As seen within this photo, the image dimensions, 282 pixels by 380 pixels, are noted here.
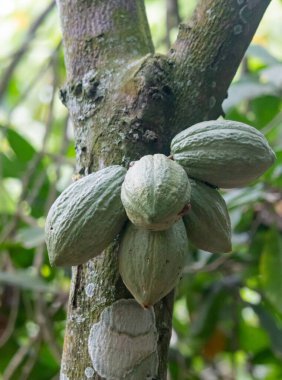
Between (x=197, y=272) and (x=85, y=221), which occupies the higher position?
(x=85, y=221)

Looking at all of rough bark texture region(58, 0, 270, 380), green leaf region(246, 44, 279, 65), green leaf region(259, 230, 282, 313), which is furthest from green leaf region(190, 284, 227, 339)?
rough bark texture region(58, 0, 270, 380)

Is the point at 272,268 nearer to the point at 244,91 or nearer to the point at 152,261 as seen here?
the point at 244,91

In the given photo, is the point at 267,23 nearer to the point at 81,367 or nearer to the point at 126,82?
the point at 126,82

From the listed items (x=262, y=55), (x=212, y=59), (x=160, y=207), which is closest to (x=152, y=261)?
(x=160, y=207)

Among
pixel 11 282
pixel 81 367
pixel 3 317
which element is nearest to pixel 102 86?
pixel 81 367

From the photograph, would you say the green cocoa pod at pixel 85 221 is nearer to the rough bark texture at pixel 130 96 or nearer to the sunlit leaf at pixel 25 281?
the rough bark texture at pixel 130 96

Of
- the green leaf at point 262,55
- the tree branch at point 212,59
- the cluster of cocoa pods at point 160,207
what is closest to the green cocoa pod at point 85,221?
the cluster of cocoa pods at point 160,207
